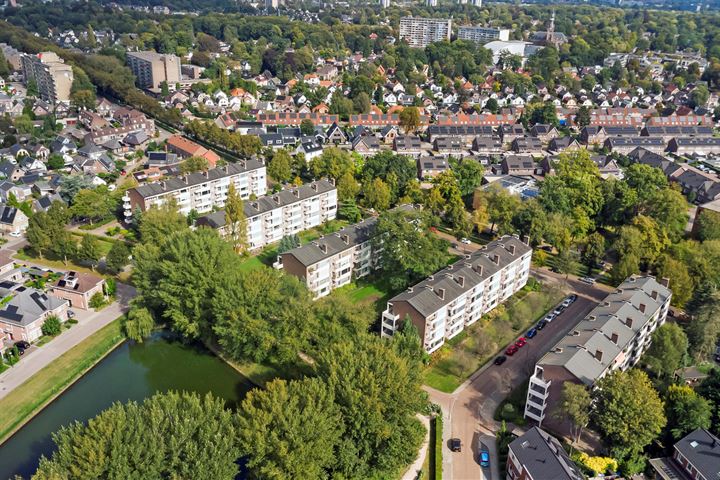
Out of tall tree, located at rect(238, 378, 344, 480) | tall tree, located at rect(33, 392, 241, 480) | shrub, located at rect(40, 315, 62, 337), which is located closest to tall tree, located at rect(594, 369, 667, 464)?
tall tree, located at rect(238, 378, 344, 480)

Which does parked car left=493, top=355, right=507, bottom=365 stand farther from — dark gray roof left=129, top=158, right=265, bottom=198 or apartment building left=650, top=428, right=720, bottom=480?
dark gray roof left=129, top=158, right=265, bottom=198

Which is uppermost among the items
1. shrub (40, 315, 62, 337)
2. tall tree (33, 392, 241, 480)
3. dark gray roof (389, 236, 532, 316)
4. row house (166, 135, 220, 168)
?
row house (166, 135, 220, 168)

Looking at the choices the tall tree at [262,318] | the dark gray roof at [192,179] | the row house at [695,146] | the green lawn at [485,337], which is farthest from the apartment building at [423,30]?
the tall tree at [262,318]

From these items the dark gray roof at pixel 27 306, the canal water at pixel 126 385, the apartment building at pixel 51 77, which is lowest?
the canal water at pixel 126 385

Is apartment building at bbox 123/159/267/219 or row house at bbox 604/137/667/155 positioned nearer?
apartment building at bbox 123/159/267/219

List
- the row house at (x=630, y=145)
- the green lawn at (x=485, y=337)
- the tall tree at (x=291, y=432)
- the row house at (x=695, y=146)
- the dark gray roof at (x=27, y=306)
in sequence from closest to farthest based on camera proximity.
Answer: the tall tree at (x=291, y=432) → the green lawn at (x=485, y=337) → the dark gray roof at (x=27, y=306) → the row house at (x=630, y=145) → the row house at (x=695, y=146)

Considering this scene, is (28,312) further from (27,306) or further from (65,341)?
(65,341)

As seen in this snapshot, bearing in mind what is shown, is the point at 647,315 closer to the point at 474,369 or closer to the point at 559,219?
the point at 474,369

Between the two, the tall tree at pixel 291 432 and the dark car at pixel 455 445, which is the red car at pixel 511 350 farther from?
the tall tree at pixel 291 432

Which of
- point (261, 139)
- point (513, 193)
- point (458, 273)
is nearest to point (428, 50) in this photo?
point (261, 139)
